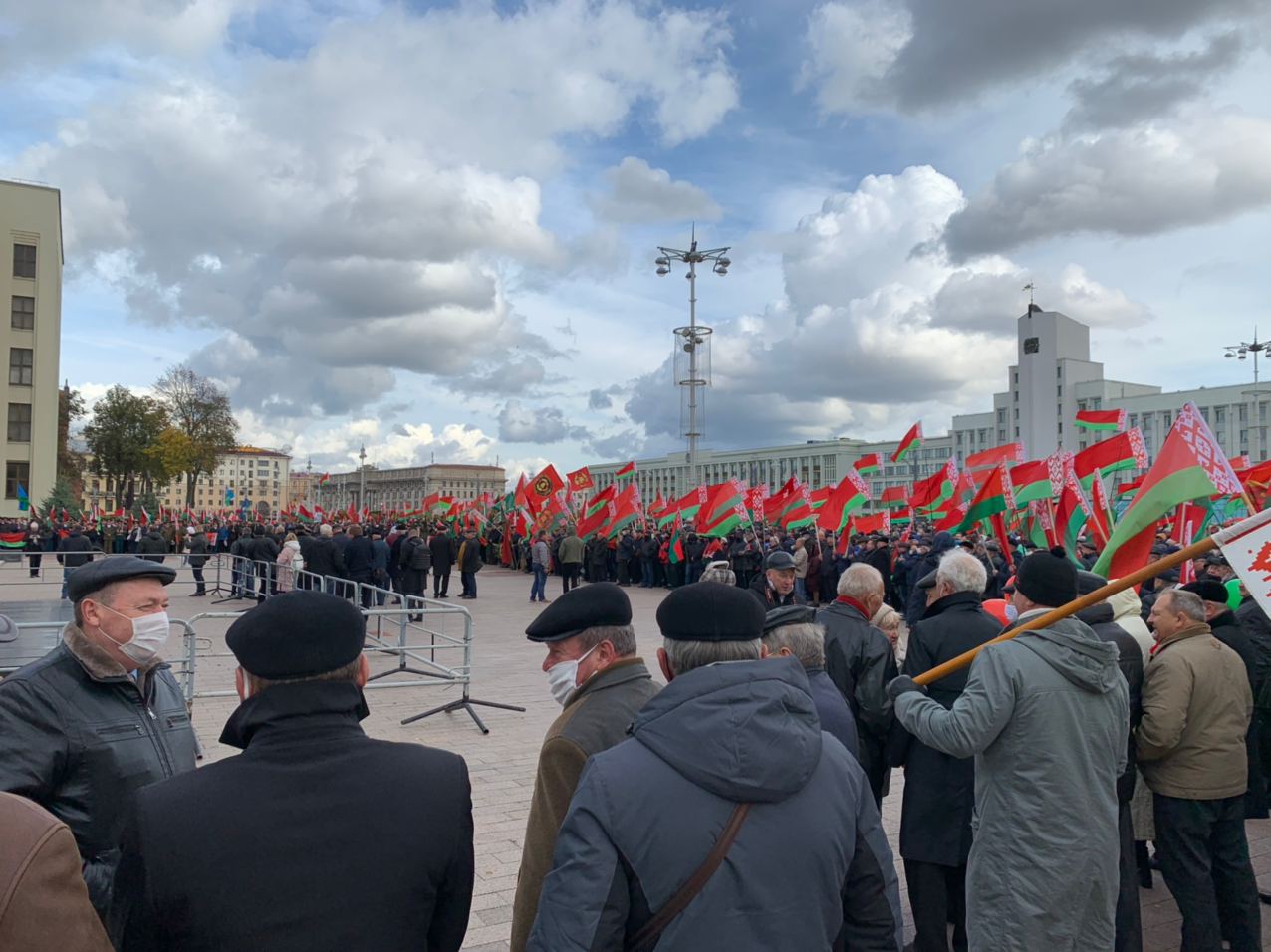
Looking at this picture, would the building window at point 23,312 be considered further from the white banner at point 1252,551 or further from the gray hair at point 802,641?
the white banner at point 1252,551

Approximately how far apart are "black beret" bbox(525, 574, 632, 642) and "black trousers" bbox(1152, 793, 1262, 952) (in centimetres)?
327

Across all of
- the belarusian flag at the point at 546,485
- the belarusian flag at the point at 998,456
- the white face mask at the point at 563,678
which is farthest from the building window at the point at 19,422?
the white face mask at the point at 563,678

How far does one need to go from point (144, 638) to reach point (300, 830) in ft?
5.57

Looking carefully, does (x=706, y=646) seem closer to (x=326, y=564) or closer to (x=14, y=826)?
(x=14, y=826)

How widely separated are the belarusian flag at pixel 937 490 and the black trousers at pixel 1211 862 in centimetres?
1675

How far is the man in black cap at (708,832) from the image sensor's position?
1.87 m

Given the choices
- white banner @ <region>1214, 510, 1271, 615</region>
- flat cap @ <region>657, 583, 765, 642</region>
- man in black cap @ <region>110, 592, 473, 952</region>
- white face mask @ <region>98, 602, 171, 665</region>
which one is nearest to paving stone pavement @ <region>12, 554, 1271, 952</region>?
white face mask @ <region>98, 602, 171, 665</region>

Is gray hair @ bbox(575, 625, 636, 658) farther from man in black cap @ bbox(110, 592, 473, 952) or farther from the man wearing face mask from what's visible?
man in black cap @ bbox(110, 592, 473, 952)

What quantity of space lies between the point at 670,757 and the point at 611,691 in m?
0.71

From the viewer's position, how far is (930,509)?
2094 cm

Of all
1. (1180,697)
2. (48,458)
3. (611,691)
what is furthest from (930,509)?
(48,458)

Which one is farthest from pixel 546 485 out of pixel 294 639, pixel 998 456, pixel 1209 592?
pixel 294 639

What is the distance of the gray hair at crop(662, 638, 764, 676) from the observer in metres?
2.22

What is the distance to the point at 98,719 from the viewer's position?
2.78 metres
